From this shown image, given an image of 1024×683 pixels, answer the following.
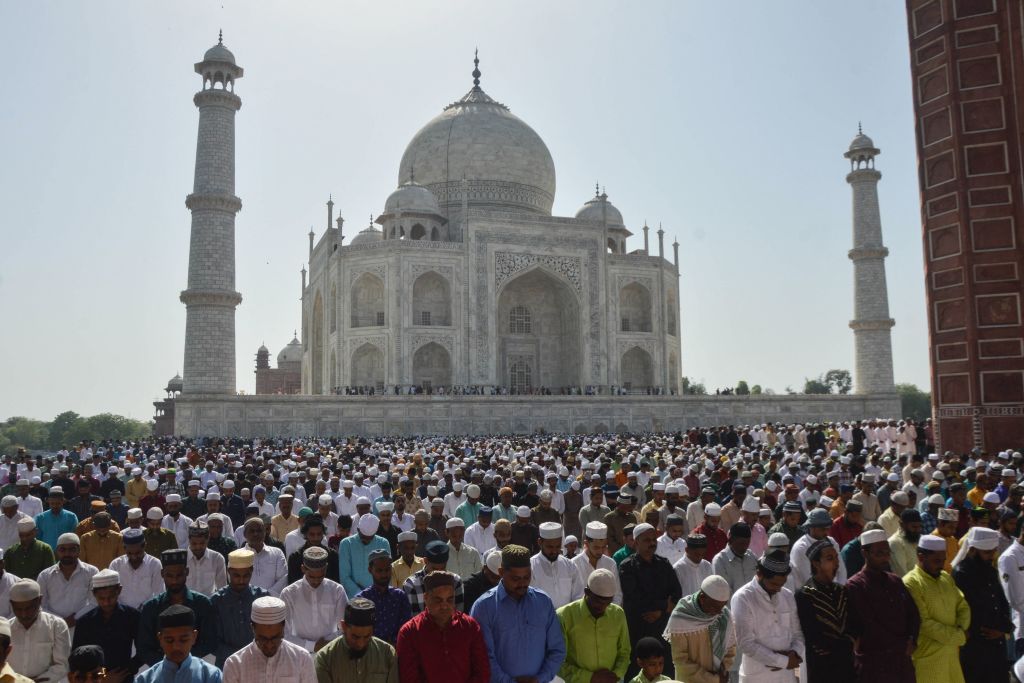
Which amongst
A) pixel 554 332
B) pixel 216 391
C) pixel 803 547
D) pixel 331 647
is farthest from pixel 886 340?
pixel 331 647

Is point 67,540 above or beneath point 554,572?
above

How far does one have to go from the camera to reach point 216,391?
23.7m

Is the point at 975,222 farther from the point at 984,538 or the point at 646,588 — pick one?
the point at 646,588

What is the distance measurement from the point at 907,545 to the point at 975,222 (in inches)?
386

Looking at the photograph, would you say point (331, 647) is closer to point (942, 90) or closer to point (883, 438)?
point (942, 90)

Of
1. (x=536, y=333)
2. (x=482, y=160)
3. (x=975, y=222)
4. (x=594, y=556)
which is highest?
(x=482, y=160)

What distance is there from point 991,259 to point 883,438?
5.72m

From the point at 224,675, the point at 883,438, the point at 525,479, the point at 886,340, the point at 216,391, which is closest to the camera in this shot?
the point at 224,675

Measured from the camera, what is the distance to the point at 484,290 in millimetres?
29609

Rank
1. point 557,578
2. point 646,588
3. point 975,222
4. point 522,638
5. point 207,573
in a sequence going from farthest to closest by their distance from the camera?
point 975,222 < point 207,573 < point 557,578 < point 646,588 < point 522,638

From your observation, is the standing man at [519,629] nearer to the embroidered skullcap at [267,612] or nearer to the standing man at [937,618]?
the embroidered skullcap at [267,612]

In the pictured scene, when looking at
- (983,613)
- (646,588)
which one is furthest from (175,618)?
(983,613)

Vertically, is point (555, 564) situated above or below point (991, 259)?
below

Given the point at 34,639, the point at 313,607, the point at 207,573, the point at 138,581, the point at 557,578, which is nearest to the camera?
the point at 34,639
